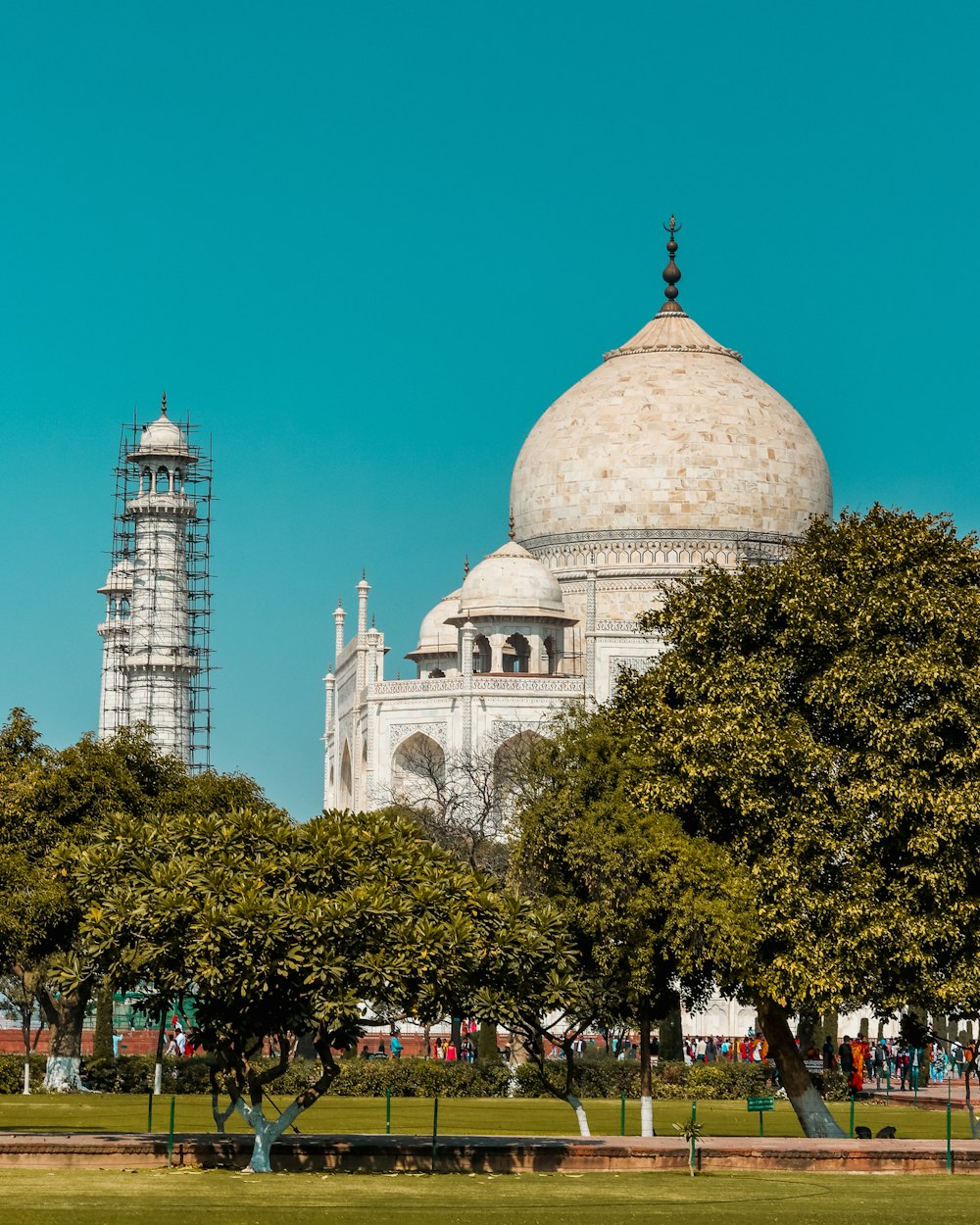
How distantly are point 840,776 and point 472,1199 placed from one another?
9.49 metres

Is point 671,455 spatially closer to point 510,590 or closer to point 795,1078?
point 510,590

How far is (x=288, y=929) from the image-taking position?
69.0 feet

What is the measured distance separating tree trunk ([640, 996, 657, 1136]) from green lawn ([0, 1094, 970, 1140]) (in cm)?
75

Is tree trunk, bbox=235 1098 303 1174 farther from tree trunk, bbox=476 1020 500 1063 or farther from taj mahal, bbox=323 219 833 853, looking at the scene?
taj mahal, bbox=323 219 833 853

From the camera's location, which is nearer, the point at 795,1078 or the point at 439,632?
the point at 795,1078

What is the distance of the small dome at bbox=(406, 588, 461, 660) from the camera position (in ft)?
220

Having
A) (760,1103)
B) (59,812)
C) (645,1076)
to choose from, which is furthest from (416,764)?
(760,1103)

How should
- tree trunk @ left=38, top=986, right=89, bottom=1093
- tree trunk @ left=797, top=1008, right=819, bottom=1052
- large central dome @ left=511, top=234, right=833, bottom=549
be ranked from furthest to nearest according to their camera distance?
large central dome @ left=511, top=234, right=833, bottom=549 → tree trunk @ left=797, top=1008, right=819, bottom=1052 → tree trunk @ left=38, top=986, right=89, bottom=1093

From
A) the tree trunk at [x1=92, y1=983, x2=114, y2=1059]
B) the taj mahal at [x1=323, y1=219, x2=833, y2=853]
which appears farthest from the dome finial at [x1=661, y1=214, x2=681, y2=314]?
the tree trunk at [x1=92, y1=983, x2=114, y2=1059]

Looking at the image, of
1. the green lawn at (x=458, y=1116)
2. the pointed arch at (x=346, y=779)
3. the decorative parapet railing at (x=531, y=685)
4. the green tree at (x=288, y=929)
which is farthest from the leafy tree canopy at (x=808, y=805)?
the pointed arch at (x=346, y=779)

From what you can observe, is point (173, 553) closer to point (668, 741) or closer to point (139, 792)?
point (139, 792)

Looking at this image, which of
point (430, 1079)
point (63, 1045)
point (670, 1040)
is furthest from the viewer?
point (670, 1040)

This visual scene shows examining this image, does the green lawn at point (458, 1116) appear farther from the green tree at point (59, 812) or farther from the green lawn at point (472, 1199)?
the green lawn at point (472, 1199)

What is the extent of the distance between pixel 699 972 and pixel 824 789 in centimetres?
301
